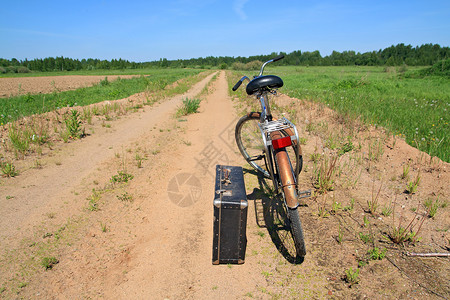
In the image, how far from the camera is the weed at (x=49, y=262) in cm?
255

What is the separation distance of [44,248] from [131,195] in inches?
50.9

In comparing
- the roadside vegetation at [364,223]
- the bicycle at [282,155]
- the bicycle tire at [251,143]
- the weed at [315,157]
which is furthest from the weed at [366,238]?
the weed at [315,157]

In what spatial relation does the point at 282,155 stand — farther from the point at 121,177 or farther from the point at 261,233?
the point at 121,177

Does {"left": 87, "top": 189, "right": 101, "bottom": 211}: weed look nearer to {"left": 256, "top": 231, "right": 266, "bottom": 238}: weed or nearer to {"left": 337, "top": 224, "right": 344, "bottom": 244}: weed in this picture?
{"left": 256, "top": 231, "right": 266, "bottom": 238}: weed

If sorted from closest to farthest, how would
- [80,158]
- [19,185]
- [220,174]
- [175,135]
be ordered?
[220,174]
[19,185]
[80,158]
[175,135]

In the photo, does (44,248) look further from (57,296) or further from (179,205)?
(179,205)

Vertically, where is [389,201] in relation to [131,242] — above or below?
above

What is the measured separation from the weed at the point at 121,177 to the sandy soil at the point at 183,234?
0.27 feet

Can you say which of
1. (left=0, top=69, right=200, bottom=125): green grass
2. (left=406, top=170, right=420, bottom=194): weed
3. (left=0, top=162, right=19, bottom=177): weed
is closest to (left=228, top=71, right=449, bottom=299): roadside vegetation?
(left=406, top=170, right=420, bottom=194): weed

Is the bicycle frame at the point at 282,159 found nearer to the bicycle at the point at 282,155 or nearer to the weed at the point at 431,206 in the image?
the bicycle at the point at 282,155

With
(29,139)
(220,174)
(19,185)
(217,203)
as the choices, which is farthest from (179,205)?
(29,139)

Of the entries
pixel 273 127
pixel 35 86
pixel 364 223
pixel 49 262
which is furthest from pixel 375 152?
pixel 35 86

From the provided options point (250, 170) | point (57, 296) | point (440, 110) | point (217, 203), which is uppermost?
point (440, 110)

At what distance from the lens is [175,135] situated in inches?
284
